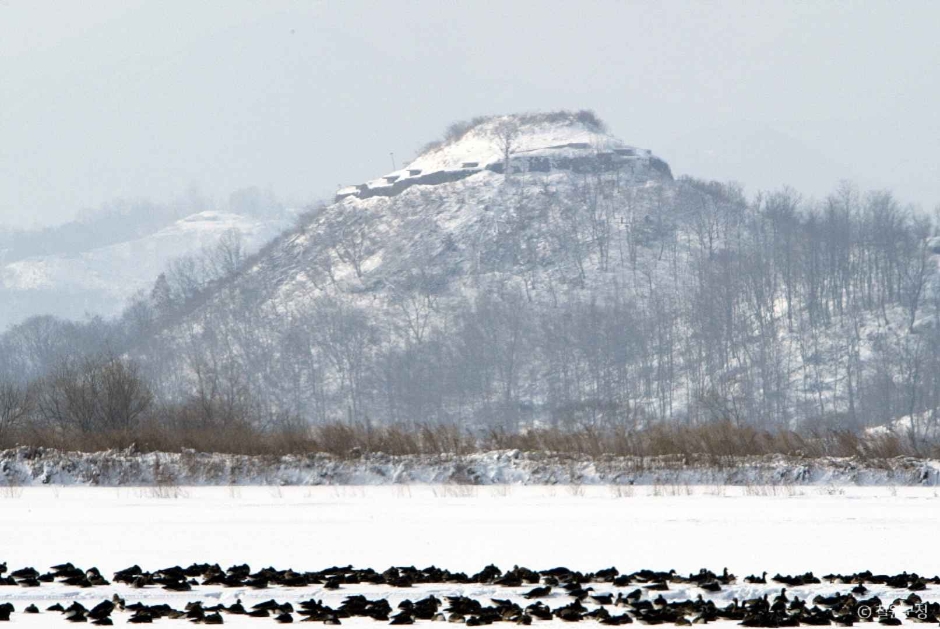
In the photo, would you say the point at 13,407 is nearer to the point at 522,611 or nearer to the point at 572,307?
the point at 522,611

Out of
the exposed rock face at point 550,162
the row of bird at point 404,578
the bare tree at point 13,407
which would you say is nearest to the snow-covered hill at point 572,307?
the exposed rock face at point 550,162

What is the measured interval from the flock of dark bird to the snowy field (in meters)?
0.21

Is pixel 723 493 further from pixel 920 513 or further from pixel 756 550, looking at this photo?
pixel 756 550

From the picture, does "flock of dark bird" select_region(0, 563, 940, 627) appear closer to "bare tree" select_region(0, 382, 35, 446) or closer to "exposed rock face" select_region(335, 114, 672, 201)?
"bare tree" select_region(0, 382, 35, 446)

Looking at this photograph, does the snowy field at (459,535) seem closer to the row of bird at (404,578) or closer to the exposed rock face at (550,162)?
the row of bird at (404,578)

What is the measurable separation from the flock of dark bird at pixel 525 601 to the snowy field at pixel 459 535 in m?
0.21

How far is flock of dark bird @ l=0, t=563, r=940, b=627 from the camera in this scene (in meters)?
14.7

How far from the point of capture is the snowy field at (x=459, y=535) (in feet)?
55.2

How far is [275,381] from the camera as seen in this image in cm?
14675

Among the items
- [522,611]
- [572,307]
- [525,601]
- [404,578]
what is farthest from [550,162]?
[522,611]

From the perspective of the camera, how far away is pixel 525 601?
52.5ft

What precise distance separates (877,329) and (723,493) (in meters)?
113

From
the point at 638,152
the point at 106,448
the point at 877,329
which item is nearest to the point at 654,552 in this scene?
the point at 106,448

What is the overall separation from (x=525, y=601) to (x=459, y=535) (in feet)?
24.5
